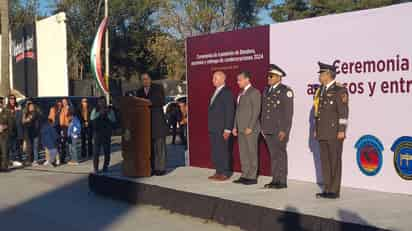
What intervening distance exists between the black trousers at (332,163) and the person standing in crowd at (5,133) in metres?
10.3

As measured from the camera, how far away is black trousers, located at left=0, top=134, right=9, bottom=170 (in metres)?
17.8

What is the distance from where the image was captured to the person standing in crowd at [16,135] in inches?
734

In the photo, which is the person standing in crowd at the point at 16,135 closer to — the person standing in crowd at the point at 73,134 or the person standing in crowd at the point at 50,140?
the person standing in crowd at the point at 50,140

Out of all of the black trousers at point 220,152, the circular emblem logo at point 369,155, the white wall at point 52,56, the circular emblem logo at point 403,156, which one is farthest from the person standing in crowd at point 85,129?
the white wall at point 52,56

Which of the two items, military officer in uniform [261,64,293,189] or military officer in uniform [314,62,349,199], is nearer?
military officer in uniform [314,62,349,199]

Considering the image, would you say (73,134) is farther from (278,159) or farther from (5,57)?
(5,57)

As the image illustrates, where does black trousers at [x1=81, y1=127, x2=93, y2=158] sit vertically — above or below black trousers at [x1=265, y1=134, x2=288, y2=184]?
below

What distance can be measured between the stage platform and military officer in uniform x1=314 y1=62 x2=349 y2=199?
0.36m

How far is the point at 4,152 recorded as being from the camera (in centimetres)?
1795

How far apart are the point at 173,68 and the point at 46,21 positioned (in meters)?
16.8


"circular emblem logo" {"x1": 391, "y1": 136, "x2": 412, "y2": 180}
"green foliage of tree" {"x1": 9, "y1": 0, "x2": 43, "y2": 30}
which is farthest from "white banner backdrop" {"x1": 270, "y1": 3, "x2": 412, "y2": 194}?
"green foliage of tree" {"x1": 9, "y1": 0, "x2": 43, "y2": 30}

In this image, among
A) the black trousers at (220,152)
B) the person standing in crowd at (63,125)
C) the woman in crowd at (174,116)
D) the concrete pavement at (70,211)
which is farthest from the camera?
the woman in crowd at (174,116)

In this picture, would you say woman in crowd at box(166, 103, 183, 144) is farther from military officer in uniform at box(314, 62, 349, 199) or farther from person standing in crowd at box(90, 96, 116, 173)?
military officer in uniform at box(314, 62, 349, 199)

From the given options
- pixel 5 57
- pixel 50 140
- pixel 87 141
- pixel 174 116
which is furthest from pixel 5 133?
pixel 5 57
